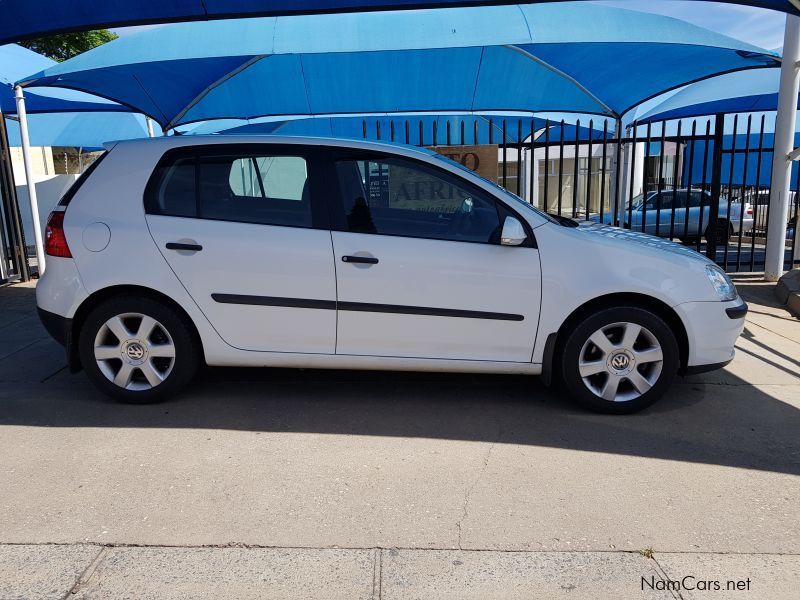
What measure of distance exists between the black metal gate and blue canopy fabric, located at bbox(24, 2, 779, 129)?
0.67 m

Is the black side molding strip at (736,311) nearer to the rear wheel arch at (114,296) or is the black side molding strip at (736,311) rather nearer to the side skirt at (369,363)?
the side skirt at (369,363)

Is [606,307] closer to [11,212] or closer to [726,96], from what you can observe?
[11,212]

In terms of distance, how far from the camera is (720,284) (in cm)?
400

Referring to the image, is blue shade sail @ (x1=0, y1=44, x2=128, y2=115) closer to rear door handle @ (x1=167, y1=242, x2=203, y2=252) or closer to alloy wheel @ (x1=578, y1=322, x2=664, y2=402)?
rear door handle @ (x1=167, y1=242, x2=203, y2=252)

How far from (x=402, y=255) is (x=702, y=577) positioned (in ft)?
7.50

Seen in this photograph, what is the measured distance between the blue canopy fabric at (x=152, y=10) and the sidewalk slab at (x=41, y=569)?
478 cm

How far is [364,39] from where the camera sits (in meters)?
8.18

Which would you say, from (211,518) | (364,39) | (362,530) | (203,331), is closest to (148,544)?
(211,518)

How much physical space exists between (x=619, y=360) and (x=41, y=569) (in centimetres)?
325

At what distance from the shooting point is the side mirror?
376 centimetres

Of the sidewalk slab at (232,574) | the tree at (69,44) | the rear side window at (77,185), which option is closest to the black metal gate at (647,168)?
the rear side window at (77,185)

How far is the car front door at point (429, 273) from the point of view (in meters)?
3.84

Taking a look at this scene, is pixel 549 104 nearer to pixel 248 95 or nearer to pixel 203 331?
pixel 248 95

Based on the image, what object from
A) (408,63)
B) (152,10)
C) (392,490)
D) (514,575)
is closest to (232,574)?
(392,490)
